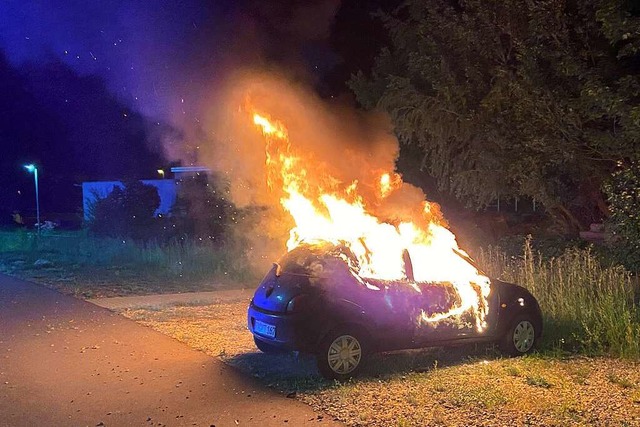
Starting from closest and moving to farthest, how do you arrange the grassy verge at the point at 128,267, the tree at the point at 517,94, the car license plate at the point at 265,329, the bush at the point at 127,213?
the car license plate at the point at 265,329
the tree at the point at 517,94
the grassy verge at the point at 128,267
the bush at the point at 127,213

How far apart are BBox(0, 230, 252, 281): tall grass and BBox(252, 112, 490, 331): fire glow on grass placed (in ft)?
24.3

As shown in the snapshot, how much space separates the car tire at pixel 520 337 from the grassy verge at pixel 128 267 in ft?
27.2

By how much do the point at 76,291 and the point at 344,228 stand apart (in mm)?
7777

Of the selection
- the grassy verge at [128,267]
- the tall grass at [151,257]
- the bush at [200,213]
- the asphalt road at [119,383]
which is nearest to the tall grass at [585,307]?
the asphalt road at [119,383]

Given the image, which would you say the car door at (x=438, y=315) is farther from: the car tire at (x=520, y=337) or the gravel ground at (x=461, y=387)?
the car tire at (x=520, y=337)

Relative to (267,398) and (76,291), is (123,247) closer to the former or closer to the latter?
(76,291)

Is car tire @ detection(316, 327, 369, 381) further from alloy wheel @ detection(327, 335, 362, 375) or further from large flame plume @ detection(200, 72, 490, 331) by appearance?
large flame plume @ detection(200, 72, 490, 331)

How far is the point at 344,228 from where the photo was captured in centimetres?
822

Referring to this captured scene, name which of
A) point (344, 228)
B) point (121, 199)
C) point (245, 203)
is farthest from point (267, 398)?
point (121, 199)

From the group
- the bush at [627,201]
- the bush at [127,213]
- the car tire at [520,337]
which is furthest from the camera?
the bush at [127,213]

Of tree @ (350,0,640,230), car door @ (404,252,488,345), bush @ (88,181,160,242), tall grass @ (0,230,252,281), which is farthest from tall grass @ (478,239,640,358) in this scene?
bush @ (88,181,160,242)

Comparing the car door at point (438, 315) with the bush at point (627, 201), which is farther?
the bush at point (627, 201)

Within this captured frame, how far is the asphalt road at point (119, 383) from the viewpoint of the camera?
5.79 meters

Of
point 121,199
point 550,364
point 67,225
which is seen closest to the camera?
point 550,364
